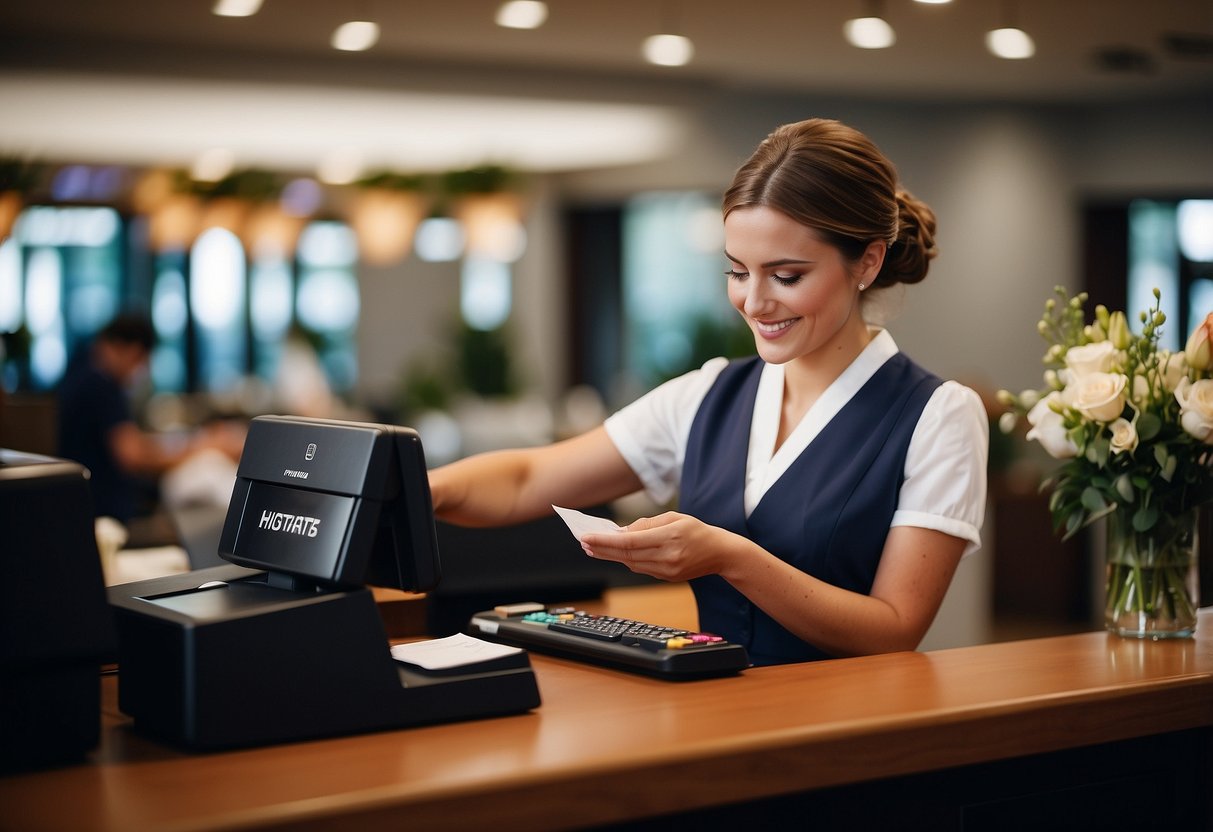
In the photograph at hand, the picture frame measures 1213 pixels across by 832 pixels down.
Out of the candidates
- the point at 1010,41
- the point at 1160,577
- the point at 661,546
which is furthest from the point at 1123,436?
the point at 1010,41

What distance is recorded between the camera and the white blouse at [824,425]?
1.94m

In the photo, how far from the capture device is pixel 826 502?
78.2 inches

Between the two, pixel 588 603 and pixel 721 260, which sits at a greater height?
pixel 721 260

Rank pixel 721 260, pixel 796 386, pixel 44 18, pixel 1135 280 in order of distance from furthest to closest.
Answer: pixel 721 260 → pixel 1135 280 → pixel 44 18 → pixel 796 386

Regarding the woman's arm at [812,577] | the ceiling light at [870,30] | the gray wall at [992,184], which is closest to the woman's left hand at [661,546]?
the woman's arm at [812,577]

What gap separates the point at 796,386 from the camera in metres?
2.15

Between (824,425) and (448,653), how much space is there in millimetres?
785

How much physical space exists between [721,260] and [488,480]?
8.26 metres

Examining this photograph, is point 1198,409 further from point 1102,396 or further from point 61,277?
point 61,277

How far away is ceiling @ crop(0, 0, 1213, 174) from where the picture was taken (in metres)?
6.24

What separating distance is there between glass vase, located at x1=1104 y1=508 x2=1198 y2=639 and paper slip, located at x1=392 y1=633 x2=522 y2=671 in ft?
3.25

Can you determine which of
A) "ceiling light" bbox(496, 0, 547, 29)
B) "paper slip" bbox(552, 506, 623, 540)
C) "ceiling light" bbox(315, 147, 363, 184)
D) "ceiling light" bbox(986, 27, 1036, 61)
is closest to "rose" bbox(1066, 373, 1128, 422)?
"paper slip" bbox(552, 506, 623, 540)

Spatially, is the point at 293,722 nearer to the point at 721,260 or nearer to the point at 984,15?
the point at 984,15

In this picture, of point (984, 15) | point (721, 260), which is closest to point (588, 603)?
point (984, 15)
